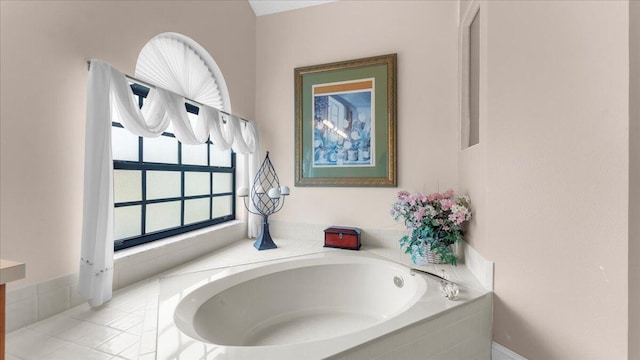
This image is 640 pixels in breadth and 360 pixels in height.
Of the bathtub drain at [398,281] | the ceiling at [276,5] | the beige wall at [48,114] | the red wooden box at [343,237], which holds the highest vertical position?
the ceiling at [276,5]


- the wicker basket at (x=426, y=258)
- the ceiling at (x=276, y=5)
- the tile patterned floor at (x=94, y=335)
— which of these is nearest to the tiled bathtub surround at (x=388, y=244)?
the wicker basket at (x=426, y=258)

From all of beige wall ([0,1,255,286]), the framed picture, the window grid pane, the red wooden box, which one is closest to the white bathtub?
the red wooden box

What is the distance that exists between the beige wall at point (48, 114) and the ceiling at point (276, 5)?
4.35 ft

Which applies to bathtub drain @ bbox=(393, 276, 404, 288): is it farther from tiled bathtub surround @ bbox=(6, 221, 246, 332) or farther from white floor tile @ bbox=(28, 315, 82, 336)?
white floor tile @ bbox=(28, 315, 82, 336)

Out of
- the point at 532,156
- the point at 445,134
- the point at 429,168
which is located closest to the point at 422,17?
the point at 445,134

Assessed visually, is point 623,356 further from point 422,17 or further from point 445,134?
point 422,17

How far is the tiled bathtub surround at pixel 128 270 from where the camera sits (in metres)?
1.12

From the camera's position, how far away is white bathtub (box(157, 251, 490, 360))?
3.35ft

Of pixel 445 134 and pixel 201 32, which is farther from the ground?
pixel 201 32

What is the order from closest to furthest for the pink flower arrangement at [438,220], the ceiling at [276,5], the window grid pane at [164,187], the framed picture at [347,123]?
1. the window grid pane at [164,187]
2. the pink flower arrangement at [438,220]
3. the framed picture at [347,123]
4. the ceiling at [276,5]

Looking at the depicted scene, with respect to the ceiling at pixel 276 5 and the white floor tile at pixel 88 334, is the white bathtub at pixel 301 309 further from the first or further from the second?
the ceiling at pixel 276 5

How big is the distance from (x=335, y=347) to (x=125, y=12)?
6.35 feet

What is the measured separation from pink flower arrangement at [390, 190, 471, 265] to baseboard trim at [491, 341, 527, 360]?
21.0 inches

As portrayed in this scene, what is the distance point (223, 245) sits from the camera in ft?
7.77
